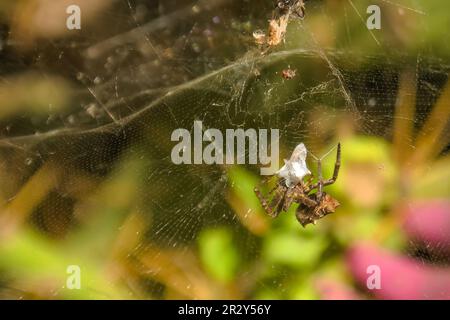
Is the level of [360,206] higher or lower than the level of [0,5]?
lower

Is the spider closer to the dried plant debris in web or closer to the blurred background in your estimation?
the blurred background

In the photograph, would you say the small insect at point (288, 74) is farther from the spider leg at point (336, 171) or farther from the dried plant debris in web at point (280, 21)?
the spider leg at point (336, 171)

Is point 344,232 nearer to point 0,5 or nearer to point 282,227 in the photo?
point 282,227

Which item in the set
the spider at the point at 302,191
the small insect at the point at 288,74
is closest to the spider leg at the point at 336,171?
the spider at the point at 302,191

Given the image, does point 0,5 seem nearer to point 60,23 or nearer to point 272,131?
point 60,23

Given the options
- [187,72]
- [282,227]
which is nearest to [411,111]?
[282,227]

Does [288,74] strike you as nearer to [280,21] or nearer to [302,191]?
[280,21]

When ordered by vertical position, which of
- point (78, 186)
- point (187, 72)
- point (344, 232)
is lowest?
point (344, 232)
